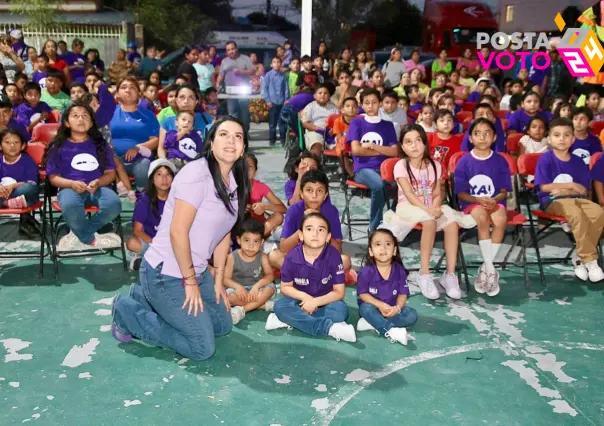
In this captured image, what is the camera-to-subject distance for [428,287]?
17.5 feet

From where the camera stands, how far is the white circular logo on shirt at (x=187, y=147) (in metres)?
6.85

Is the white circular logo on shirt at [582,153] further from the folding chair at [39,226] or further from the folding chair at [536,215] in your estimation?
the folding chair at [39,226]

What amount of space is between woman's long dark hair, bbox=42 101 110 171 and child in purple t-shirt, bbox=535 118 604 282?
362cm

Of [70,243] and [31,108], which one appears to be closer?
[70,243]

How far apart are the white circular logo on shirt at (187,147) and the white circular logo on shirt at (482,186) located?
264 centimetres

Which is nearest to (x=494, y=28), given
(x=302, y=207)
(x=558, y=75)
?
(x=558, y=75)

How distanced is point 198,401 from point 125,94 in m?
4.29

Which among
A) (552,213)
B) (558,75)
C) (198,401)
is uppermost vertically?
(558,75)

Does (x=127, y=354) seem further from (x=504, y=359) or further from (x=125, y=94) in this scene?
(x=125, y=94)

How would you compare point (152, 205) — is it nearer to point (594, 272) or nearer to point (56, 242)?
point (56, 242)

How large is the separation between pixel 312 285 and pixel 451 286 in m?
1.22

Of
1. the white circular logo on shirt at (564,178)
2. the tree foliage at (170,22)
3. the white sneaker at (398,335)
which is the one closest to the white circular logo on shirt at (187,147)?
the white sneaker at (398,335)

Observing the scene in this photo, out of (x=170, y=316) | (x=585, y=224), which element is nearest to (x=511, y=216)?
(x=585, y=224)

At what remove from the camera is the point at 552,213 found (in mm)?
5773
